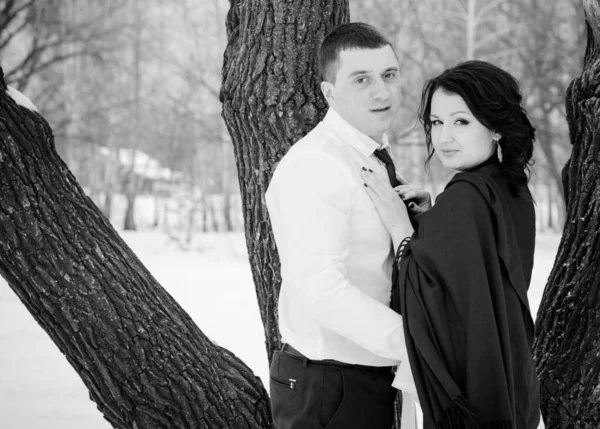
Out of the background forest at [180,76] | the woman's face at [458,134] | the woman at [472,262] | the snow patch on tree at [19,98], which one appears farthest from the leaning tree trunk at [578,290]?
the background forest at [180,76]

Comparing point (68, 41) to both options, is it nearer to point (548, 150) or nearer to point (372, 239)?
point (548, 150)

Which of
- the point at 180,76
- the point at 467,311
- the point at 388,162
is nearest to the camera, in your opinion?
the point at 467,311

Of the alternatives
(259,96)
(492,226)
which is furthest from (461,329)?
(259,96)

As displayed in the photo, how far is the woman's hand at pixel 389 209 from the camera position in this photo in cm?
232

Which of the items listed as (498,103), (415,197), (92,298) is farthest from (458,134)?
(92,298)

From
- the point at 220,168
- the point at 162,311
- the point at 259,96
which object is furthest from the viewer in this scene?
the point at 220,168

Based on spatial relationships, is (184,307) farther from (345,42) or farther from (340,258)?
(340,258)

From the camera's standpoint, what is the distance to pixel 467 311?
2.13m

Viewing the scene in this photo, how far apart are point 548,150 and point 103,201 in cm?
1370

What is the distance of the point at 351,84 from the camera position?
7.92 ft

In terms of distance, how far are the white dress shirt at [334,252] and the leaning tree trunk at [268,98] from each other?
660 millimetres

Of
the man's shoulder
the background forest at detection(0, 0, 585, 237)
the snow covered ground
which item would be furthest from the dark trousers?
the background forest at detection(0, 0, 585, 237)

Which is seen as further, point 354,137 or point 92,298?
point 92,298

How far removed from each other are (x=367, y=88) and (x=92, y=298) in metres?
1.26
